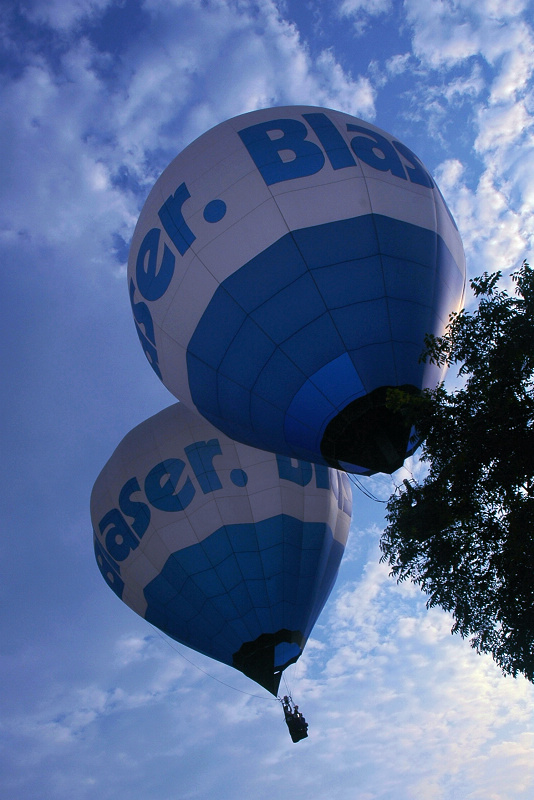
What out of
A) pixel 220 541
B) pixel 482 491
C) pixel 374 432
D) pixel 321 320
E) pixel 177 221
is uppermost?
pixel 177 221

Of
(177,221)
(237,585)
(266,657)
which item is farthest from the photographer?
(266,657)

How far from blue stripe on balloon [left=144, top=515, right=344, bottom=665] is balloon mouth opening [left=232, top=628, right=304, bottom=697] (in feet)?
0.64

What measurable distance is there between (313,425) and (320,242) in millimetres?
3270

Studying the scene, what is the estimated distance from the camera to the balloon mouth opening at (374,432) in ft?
31.9

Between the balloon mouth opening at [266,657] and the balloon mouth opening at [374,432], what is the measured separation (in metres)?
7.93

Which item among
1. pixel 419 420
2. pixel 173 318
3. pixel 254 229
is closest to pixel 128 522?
pixel 173 318

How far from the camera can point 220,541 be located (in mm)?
15086

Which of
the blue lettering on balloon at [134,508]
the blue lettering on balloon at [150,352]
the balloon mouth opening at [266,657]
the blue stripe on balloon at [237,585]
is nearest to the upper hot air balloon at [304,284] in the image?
the blue lettering on balloon at [150,352]

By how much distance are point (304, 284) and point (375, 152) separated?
3.65m

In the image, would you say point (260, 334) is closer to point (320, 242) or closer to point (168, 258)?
point (320, 242)

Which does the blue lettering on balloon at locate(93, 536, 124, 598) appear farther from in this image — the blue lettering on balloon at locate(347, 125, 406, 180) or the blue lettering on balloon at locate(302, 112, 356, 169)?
the blue lettering on balloon at locate(347, 125, 406, 180)

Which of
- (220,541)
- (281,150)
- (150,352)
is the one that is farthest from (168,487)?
(281,150)

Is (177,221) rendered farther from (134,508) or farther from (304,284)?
(134,508)

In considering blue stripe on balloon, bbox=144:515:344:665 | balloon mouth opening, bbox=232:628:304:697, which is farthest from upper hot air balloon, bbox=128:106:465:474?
balloon mouth opening, bbox=232:628:304:697
